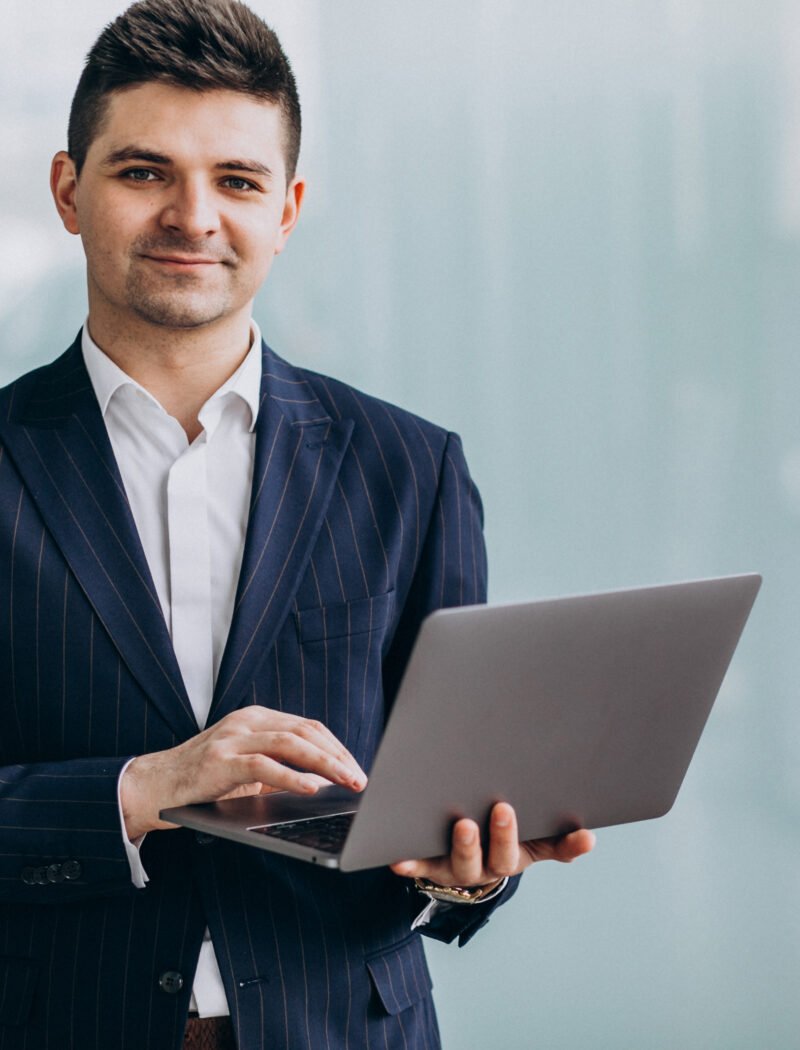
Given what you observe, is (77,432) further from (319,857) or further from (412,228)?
(412,228)

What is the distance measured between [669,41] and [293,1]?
0.86 meters

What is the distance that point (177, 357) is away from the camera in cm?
178

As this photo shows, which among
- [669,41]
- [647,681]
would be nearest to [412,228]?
[669,41]

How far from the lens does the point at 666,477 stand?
3195mm

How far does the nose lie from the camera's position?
1.70m

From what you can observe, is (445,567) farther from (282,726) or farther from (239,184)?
(239,184)

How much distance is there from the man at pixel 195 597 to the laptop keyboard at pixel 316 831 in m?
0.05

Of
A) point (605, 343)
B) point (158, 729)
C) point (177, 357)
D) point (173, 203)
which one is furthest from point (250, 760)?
point (605, 343)

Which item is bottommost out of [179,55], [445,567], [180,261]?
[445,567]

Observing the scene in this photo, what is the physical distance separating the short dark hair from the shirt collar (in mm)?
235

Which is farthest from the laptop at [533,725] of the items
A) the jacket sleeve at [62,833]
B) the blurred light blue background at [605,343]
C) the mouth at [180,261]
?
the blurred light blue background at [605,343]

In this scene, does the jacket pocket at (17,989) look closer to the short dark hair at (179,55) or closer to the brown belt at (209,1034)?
the brown belt at (209,1034)

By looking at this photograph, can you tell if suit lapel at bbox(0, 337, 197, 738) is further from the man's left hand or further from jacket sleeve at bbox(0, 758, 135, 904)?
the man's left hand

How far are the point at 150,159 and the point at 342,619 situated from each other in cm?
60
